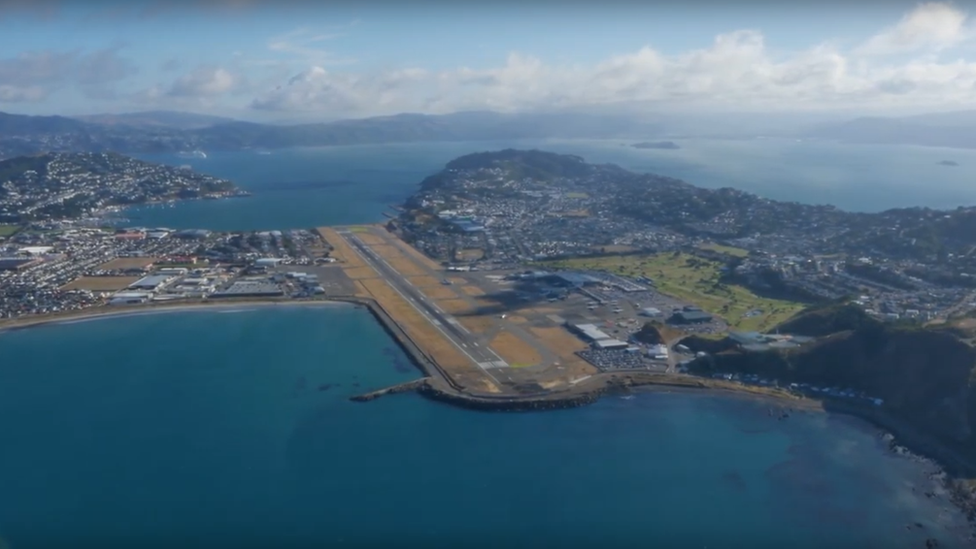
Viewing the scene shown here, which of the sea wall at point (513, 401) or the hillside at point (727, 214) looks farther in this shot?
the hillside at point (727, 214)

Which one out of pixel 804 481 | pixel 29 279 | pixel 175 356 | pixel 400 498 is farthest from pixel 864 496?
pixel 29 279

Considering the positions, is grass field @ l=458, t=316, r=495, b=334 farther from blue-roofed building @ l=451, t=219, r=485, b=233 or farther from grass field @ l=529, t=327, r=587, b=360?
blue-roofed building @ l=451, t=219, r=485, b=233

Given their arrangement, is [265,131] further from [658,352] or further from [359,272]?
[658,352]

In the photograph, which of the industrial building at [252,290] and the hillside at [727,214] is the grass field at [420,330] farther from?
the hillside at [727,214]

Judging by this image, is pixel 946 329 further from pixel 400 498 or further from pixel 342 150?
pixel 342 150

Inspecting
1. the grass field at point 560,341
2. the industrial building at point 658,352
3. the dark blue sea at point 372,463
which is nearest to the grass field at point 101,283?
the dark blue sea at point 372,463
